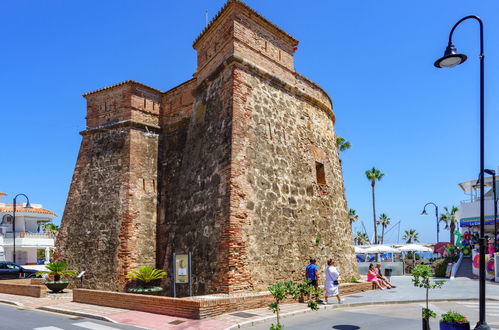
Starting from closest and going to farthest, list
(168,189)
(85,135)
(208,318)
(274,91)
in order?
(208,318)
(274,91)
(168,189)
(85,135)

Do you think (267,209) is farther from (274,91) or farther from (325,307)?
(274,91)

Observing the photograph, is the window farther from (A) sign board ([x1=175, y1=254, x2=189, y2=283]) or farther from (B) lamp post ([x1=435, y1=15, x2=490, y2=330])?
(B) lamp post ([x1=435, y1=15, x2=490, y2=330])

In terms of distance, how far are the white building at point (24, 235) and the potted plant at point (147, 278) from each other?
2895 cm

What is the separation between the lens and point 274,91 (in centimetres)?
1541

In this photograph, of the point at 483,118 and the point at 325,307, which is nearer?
the point at 483,118

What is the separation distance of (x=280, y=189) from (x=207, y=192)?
101 inches

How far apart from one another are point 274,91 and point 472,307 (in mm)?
9664

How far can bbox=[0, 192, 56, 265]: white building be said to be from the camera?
42.2 metres

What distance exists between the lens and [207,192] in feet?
45.3

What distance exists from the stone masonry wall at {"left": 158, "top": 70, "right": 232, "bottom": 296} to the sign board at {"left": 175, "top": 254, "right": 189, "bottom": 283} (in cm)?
40

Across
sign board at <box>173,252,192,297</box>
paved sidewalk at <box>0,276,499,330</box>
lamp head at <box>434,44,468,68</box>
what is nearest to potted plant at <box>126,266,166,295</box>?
paved sidewalk at <box>0,276,499,330</box>

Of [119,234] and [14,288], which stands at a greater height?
[119,234]

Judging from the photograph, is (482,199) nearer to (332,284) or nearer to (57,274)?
(332,284)

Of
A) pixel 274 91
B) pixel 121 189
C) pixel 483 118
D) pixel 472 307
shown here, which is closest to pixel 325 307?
pixel 472 307
